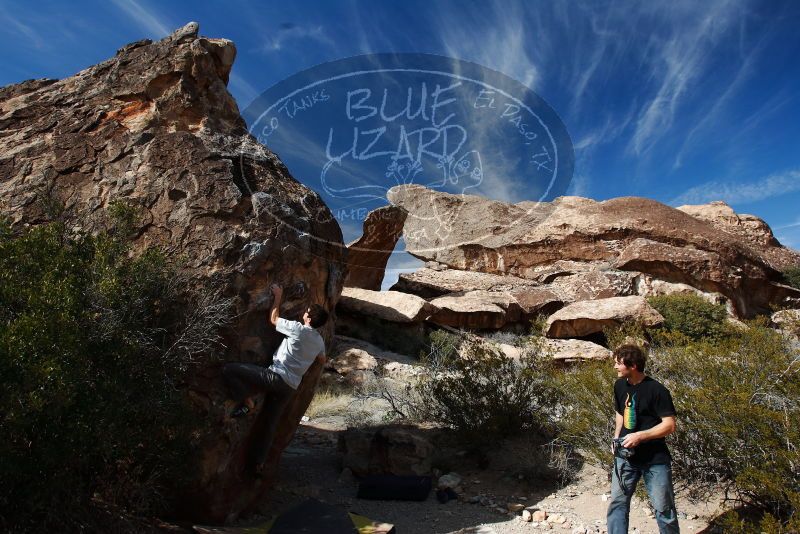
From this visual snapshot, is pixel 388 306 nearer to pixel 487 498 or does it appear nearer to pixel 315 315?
pixel 487 498

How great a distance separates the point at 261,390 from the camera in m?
4.20

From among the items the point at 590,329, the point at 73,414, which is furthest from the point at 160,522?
the point at 590,329

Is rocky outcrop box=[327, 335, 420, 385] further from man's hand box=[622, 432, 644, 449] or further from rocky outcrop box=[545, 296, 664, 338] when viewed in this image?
man's hand box=[622, 432, 644, 449]

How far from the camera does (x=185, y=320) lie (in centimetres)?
379

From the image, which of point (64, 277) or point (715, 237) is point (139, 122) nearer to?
point (64, 277)

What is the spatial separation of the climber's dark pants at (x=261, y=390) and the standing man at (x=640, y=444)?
7.65ft

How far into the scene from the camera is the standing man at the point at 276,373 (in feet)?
13.2

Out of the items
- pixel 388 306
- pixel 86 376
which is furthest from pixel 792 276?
pixel 86 376

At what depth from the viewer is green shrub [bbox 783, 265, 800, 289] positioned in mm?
20234

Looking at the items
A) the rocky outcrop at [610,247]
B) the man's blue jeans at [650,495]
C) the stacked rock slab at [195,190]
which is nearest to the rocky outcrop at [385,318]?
the rocky outcrop at [610,247]

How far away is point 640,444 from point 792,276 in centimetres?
2132

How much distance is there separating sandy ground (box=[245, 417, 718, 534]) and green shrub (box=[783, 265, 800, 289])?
18.9m

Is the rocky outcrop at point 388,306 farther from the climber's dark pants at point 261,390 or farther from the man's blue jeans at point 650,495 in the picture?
the man's blue jeans at point 650,495

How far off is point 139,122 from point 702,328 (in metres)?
15.3
